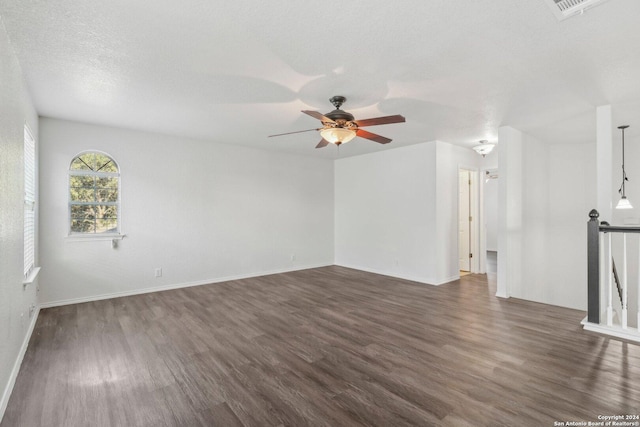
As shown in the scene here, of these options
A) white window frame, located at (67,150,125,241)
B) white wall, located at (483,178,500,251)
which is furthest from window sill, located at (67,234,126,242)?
white wall, located at (483,178,500,251)

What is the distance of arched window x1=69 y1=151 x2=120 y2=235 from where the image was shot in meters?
4.45

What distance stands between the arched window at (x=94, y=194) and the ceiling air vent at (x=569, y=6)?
538cm

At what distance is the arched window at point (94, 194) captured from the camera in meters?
4.45

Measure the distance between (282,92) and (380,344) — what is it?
2746 mm

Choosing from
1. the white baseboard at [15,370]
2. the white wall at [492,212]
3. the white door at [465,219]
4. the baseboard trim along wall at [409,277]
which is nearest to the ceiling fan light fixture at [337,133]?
the white baseboard at [15,370]

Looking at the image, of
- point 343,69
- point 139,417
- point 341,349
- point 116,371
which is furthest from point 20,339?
point 343,69

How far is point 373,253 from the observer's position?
21.6ft

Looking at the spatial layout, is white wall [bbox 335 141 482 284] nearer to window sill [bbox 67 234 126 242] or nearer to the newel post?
the newel post

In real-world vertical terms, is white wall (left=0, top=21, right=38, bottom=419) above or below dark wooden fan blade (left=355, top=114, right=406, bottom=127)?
below

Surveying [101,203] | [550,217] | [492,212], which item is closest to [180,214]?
[101,203]

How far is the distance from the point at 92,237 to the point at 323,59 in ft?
13.8

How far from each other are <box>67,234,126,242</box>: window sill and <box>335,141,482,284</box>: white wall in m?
4.51

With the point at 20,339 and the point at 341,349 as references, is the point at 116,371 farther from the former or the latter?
the point at 341,349

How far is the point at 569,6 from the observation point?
73.1 inches
